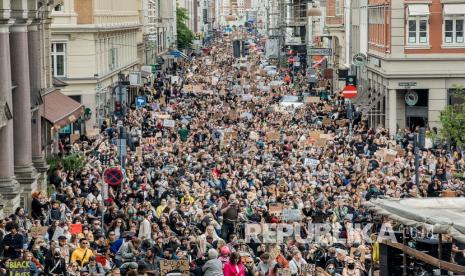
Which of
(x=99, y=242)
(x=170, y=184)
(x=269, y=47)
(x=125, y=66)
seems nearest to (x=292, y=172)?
(x=170, y=184)

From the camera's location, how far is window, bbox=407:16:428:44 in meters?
A: 63.4

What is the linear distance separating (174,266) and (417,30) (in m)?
41.9

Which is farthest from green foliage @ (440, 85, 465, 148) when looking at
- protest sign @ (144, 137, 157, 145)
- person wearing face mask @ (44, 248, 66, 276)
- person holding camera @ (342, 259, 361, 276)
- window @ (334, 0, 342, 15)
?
window @ (334, 0, 342, 15)

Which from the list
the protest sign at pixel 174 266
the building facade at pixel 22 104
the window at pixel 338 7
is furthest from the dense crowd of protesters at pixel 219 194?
the window at pixel 338 7

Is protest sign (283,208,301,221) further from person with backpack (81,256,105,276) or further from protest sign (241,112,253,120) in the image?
protest sign (241,112,253,120)

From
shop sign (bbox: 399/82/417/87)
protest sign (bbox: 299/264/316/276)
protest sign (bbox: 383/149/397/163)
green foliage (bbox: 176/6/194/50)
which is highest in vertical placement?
protest sign (bbox: 299/264/316/276)

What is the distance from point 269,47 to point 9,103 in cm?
12897

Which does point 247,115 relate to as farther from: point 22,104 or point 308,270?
point 308,270

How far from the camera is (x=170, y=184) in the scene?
1512 inches

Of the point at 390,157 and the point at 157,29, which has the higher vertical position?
the point at 157,29

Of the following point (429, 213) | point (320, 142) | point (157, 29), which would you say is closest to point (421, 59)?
point (320, 142)

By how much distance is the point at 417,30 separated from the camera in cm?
6384

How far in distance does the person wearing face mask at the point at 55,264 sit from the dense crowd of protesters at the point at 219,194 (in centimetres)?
3

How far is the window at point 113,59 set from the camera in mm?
76613
